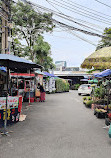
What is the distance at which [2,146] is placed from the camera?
4418 millimetres

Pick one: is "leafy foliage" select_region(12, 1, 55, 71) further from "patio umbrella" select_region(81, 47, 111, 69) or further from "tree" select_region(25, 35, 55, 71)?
"patio umbrella" select_region(81, 47, 111, 69)

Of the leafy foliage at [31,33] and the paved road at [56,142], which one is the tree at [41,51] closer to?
the leafy foliage at [31,33]

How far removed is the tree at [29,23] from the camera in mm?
22422

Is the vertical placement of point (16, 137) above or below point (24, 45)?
below

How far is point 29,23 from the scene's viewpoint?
2347 centimetres

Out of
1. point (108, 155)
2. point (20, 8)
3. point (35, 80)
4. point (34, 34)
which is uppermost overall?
point (20, 8)

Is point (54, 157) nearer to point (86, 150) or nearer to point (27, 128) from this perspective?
point (86, 150)

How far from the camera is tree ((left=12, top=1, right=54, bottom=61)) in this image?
883 inches

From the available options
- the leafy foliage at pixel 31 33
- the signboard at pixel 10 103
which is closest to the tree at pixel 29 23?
the leafy foliage at pixel 31 33

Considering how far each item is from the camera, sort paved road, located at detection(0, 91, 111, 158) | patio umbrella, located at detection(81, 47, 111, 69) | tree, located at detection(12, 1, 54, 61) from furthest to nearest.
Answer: tree, located at detection(12, 1, 54, 61) → patio umbrella, located at detection(81, 47, 111, 69) → paved road, located at detection(0, 91, 111, 158)

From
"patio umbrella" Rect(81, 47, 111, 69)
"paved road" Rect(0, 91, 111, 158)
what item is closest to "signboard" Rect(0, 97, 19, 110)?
"paved road" Rect(0, 91, 111, 158)

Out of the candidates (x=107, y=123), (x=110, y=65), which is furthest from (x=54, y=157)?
(x=110, y=65)

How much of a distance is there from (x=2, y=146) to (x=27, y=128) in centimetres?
181

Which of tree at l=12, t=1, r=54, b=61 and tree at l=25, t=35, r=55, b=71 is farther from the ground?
tree at l=12, t=1, r=54, b=61
